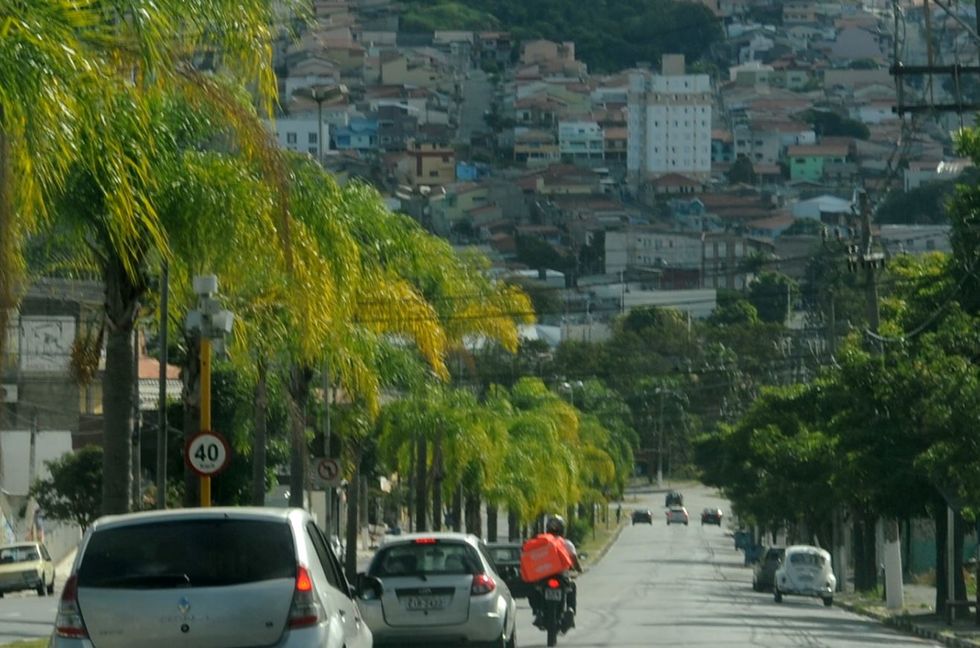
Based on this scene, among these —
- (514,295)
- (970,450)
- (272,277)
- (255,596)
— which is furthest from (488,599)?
(514,295)

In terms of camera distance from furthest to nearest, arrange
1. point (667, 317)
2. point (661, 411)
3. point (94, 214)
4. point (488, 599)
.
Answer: point (667, 317) < point (661, 411) < point (488, 599) < point (94, 214)

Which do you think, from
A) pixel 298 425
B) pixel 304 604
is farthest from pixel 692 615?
pixel 304 604

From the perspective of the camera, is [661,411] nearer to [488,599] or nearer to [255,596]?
[488,599]

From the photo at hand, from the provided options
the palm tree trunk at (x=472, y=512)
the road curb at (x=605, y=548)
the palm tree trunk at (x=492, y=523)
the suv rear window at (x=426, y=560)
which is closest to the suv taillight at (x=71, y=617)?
the suv rear window at (x=426, y=560)

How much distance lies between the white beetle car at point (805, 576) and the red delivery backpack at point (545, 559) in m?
23.9

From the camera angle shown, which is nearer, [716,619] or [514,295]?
[716,619]

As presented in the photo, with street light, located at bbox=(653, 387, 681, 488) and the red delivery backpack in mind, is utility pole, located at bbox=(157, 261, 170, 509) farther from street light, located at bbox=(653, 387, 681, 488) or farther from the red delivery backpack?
street light, located at bbox=(653, 387, 681, 488)

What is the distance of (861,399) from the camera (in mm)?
38000

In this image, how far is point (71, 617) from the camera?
13.2m

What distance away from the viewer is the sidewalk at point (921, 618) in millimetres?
31703

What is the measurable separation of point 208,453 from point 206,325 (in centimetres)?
176

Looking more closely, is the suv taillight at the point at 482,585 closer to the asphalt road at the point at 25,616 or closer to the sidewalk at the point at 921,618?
the asphalt road at the point at 25,616

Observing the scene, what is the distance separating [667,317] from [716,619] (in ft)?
381

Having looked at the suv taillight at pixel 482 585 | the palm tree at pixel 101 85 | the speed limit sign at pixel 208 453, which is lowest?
the suv taillight at pixel 482 585
